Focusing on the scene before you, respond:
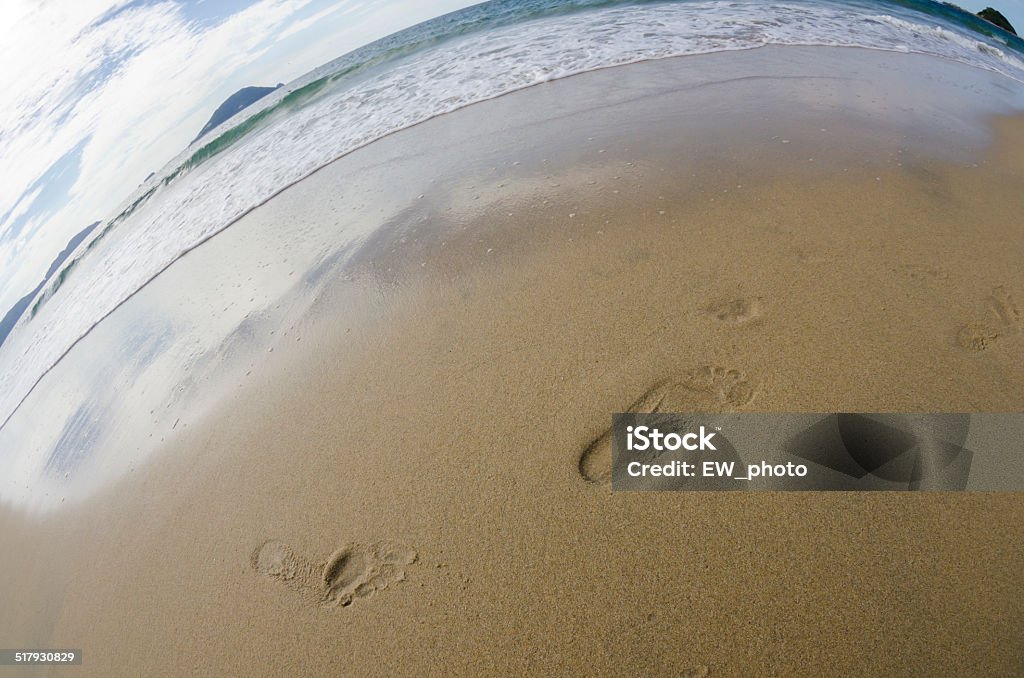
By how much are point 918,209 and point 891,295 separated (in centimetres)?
125

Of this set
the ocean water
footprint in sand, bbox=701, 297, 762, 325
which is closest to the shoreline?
the ocean water

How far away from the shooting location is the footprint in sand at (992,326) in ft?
8.44

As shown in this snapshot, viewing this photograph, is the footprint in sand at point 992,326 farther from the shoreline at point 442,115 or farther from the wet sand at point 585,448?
the shoreline at point 442,115

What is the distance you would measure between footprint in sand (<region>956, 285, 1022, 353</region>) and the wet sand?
0.02 meters

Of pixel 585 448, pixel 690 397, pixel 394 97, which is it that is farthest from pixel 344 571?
pixel 394 97

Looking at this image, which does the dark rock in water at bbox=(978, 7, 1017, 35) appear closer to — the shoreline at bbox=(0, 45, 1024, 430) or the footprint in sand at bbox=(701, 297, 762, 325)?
the shoreline at bbox=(0, 45, 1024, 430)

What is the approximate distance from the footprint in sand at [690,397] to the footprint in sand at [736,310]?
0.43 m

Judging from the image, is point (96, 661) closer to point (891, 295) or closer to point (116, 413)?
point (116, 413)

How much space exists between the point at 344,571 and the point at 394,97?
9.67 meters

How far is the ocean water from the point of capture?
7.36 metres

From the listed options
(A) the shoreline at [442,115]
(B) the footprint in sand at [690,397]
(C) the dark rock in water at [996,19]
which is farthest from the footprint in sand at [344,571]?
(C) the dark rock in water at [996,19]

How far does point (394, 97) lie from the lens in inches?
386

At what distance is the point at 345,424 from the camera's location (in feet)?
9.79
